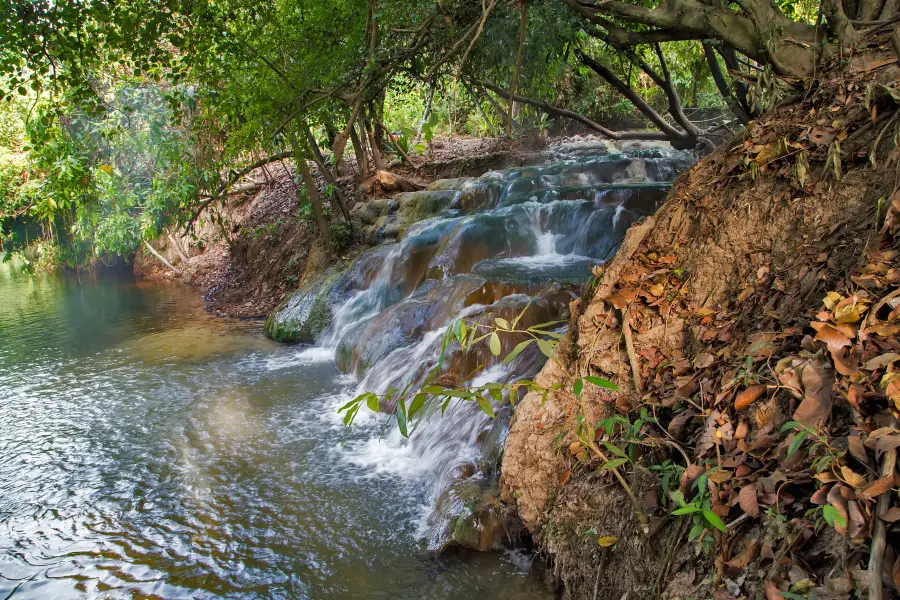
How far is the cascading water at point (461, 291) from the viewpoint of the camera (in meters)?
4.73

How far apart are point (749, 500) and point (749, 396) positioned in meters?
0.50

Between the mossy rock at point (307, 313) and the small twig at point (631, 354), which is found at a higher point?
the small twig at point (631, 354)

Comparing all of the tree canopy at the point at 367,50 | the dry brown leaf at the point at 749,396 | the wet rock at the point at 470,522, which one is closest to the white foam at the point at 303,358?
the tree canopy at the point at 367,50

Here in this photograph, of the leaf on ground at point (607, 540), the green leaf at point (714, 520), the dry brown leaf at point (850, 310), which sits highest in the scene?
the dry brown leaf at point (850, 310)

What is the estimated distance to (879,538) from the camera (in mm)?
1749

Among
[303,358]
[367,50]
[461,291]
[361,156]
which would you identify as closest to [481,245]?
[461,291]

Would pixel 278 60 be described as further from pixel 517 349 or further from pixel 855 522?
pixel 855 522

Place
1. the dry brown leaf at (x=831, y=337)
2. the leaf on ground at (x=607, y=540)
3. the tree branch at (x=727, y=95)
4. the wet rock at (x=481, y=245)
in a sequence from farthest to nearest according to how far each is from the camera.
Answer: the wet rock at (x=481, y=245)
the tree branch at (x=727, y=95)
the leaf on ground at (x=607, y=540)
the dry brown leaf at (x=831, y=337)

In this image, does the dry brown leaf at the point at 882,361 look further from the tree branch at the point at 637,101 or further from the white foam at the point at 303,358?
the white foam at the point at 303,358

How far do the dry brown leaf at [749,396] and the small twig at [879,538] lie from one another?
2.13 feet

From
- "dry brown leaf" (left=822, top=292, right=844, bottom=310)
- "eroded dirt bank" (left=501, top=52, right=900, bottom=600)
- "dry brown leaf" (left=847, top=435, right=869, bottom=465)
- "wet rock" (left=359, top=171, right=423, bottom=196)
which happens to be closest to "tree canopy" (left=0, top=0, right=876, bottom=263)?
"eroded dirt bank" (left=501, top=52, right=900, bottom=600)

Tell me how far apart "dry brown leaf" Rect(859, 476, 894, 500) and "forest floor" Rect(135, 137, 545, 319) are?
1042cm

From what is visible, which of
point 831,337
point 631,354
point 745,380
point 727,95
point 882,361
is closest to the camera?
point 882,361

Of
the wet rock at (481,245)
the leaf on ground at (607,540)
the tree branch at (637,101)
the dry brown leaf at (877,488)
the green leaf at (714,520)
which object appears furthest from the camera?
the wet rock at (481,245)
